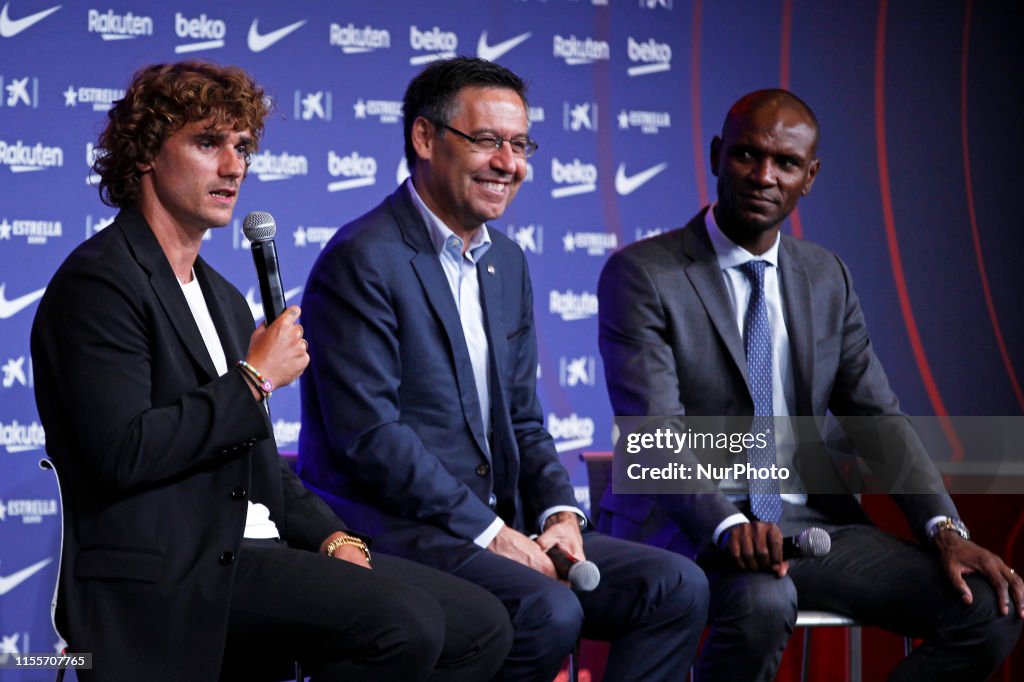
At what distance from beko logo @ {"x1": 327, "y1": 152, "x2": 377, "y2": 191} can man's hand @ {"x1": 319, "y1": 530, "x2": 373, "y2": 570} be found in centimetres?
269

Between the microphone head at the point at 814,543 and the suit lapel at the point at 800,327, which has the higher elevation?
the suit lapel at the point at 800,327

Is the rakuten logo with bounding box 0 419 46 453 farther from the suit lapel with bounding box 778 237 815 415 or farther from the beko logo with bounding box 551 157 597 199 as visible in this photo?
the suit lapel with bounding box 778 237 815 415

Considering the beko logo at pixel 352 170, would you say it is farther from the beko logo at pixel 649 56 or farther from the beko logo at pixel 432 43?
the beko logo at pixel 649 56

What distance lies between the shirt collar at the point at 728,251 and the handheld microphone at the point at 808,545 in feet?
2.57

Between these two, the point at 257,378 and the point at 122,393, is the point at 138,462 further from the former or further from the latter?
the point at 257,378

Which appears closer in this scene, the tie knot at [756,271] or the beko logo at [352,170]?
the tie knot at [756,271]

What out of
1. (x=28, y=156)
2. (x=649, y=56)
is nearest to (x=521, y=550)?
(x=28, y=156)

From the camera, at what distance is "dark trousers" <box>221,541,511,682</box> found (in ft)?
7.64

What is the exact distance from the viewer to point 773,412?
10.9ft

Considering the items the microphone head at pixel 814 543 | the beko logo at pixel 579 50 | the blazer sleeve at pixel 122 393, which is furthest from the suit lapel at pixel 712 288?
the beko logo at pixel 579 50

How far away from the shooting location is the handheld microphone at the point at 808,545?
284 cm

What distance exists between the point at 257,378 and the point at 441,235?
89 centimetres

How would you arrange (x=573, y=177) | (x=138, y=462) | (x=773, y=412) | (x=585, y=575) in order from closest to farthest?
(x=138, y=462), (x=585, y=575), (x=773, y=412), (x=573, y=177)

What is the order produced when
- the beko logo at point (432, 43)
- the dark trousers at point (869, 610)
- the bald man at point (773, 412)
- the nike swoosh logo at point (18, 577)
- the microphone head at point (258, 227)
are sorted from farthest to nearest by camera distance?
1. the beko logo at point (432, 43)
2. the nike swoosh logo at point (18, 577)
3. the bald man at point (773, 412)
4. the dark trousers at point (869, 610)
5. the microphone head at point (258, 227)
